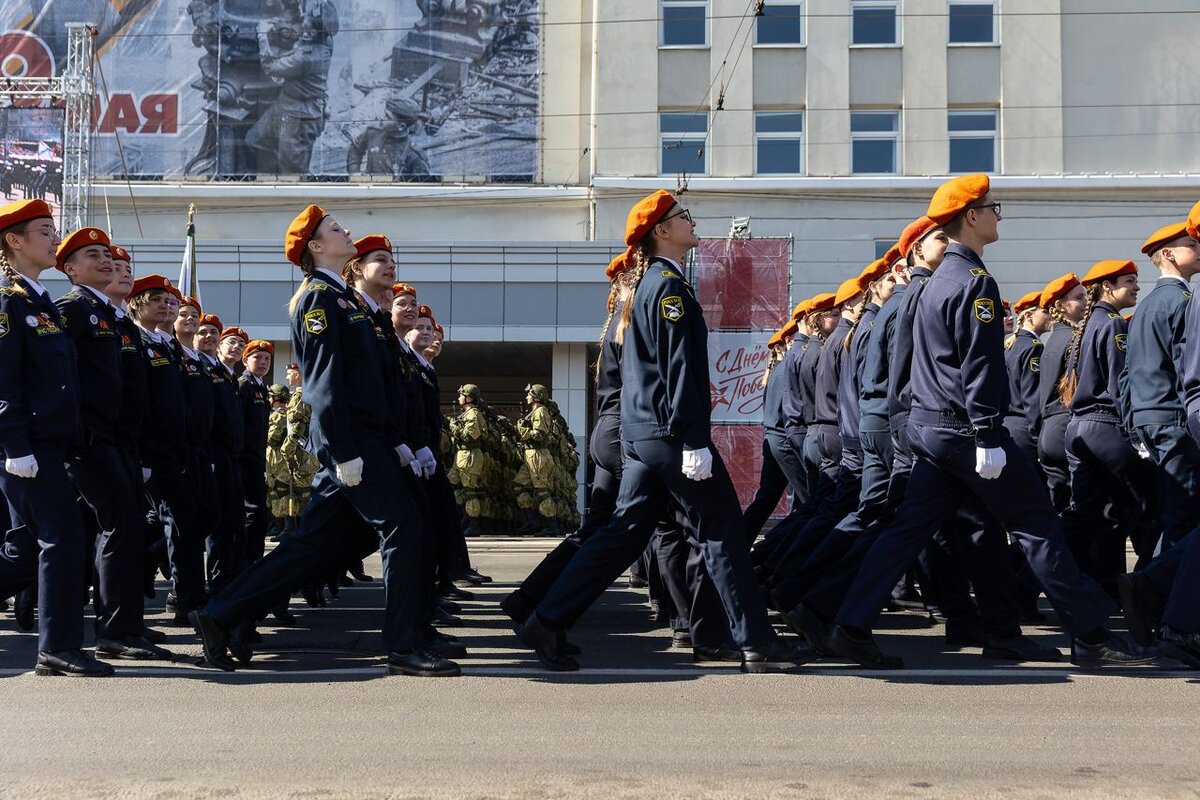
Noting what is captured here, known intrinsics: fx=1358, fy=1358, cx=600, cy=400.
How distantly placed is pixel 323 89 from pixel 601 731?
1089 inches

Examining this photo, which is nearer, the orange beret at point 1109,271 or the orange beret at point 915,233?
the orange beret at point 915,233

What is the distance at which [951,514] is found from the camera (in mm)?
6469

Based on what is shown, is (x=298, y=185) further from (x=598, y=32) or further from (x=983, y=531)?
(x=983, y=531)

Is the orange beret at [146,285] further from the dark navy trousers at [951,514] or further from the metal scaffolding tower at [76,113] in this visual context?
the metal scaffolding tower at [76,113]

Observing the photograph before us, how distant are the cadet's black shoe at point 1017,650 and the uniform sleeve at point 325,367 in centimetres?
325

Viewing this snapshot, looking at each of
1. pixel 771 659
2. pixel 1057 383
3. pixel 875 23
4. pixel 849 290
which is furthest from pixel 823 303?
pixel 875 23

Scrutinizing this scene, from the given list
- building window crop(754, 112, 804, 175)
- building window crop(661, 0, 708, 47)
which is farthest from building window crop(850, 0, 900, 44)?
building window crop(661, 0, 708, 47)

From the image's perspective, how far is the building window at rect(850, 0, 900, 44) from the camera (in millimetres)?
28922

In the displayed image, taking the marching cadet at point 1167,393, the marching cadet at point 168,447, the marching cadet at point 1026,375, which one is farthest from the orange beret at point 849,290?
the marching cadet at point 168,447

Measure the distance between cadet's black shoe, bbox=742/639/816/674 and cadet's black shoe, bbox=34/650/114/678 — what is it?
9.64ft

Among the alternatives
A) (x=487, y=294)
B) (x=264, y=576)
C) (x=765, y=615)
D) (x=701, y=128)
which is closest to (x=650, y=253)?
(x=765, y=615)

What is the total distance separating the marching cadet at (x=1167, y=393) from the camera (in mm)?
7004

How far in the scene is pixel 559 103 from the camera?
3064cm

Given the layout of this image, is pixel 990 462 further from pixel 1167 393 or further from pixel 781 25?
pixel 781 25
